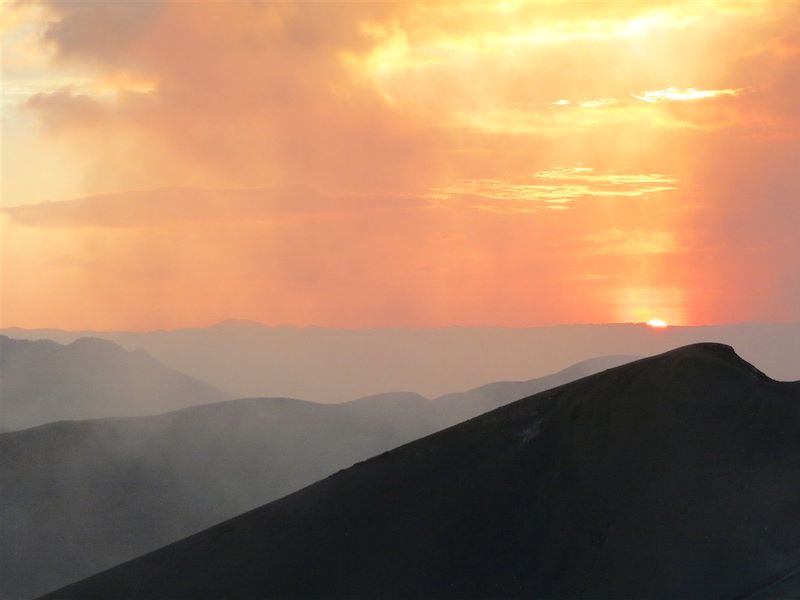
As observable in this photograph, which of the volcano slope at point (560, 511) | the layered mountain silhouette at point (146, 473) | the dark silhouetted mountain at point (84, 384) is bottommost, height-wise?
the volcano slope at point (560, 511)

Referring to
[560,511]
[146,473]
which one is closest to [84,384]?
[146,473]

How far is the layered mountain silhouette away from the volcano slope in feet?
119

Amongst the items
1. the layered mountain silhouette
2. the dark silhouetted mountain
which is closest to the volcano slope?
the layered mountain silhouette

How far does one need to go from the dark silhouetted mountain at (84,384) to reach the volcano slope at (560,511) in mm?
114922

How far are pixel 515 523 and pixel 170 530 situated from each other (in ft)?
160

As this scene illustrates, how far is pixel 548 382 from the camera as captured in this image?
151625 millimetres

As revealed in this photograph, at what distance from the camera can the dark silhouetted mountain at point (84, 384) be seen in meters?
149

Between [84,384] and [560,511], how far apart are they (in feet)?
466

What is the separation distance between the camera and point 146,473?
3108 inches

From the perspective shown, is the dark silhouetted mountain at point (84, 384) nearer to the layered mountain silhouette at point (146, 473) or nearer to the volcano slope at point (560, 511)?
the layered mountain silhouette at point (146, 473)

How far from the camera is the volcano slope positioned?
26.1m

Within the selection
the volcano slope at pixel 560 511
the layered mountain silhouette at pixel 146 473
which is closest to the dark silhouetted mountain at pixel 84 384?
the layered mountain silhouette at pixel 146 473

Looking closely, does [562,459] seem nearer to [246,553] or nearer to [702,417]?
[702,417]

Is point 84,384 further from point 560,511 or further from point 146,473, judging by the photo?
point 560,511
